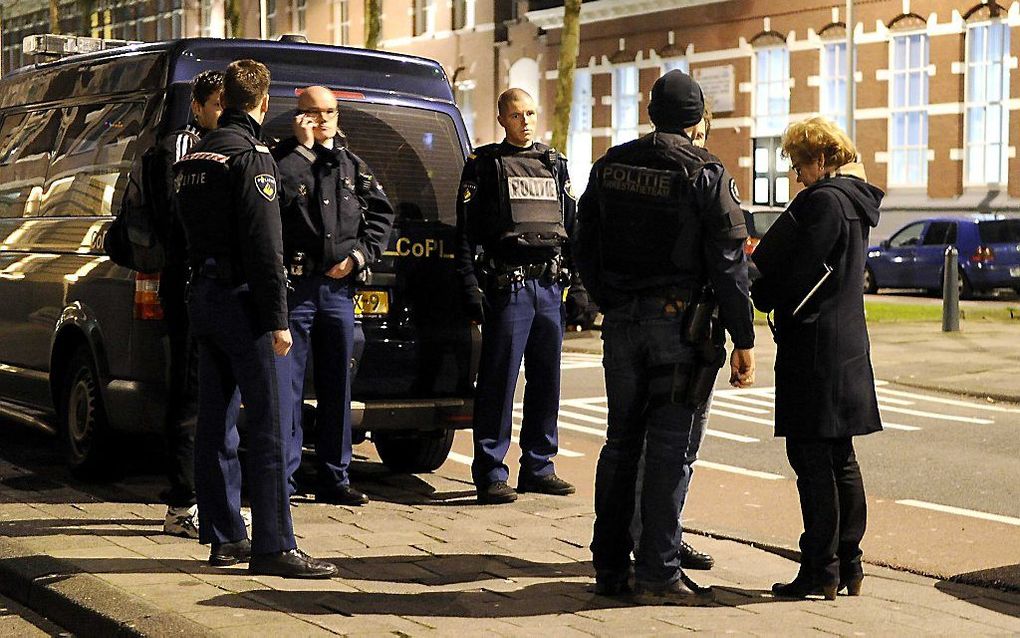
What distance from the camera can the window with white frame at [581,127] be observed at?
4103 cm

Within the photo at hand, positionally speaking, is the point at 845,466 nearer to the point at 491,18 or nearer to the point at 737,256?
the point at 737,256

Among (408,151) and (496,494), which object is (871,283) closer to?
(408,151)

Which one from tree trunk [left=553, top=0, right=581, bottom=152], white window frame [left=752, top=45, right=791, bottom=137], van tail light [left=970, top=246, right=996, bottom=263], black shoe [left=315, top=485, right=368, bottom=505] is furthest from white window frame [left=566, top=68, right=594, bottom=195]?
black shoe [left=315, top=485, right=368, bottom=505]

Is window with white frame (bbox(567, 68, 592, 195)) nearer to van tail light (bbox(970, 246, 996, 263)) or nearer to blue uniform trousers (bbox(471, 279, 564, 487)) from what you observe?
van tail light (bbox(970, 246, 996, 263))

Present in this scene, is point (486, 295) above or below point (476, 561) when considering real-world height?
above

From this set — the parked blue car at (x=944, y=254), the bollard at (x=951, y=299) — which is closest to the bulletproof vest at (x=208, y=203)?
the bollard at (x=951, y=299)

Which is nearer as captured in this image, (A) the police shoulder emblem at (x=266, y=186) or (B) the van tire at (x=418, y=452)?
(A) the police shoulder emblem at (x=266, y=186)

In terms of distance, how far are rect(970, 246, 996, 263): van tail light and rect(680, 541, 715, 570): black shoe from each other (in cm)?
2259

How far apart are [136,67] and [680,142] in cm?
344

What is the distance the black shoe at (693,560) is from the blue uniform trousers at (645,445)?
0.61 metres

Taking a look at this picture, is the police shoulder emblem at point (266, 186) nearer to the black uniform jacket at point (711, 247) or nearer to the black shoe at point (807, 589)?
the black uniform jacket at point (711, 247)

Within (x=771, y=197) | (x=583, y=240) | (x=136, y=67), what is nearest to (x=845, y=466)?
(x=583, y=240)

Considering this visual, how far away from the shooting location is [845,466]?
6.26 metres

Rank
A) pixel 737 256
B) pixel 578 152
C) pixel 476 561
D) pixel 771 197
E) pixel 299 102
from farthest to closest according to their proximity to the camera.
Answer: pixel 578 152 < pixel 771 197 < pixel 299 102 < pixel 476 561 < pixel 737 256
